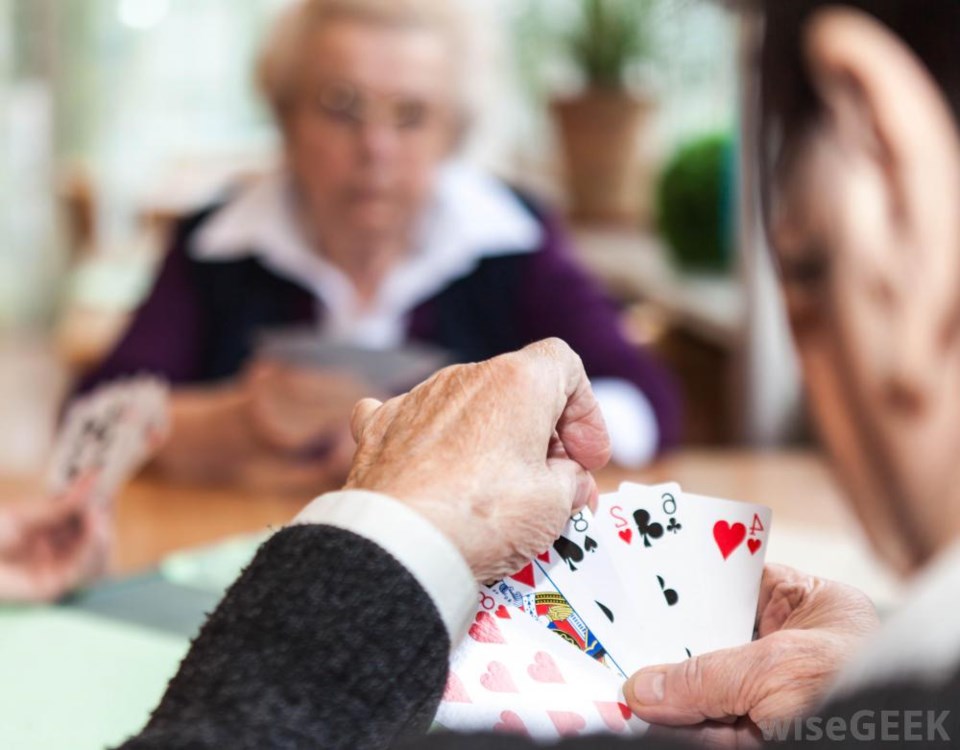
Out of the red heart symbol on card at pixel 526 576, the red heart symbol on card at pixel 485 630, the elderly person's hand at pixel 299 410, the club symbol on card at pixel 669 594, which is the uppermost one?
the red heart symbol on card at pixel 526 576

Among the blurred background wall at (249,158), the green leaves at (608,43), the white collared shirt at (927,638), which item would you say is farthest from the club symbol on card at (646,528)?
the green leaves at (608,43)

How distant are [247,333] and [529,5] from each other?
317 cm

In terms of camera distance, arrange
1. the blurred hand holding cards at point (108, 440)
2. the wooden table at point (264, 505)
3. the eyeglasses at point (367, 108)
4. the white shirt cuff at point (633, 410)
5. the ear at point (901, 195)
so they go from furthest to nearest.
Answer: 1. the eyeglasses at point (367, 108)
2. the white shirt cuff at point (633, 410)
3. the wooden table at point (264, 505)
4. the blurred hand holding cards at point (108, 440)
5. the ear at point (901, 195)

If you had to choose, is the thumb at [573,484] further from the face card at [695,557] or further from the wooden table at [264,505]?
the wooden table at [264,505]

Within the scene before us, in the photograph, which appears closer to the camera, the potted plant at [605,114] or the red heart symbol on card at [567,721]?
the red heart symbol on card at [567,721]

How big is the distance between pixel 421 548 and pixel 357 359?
36.0 inches

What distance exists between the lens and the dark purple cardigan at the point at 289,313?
1.85 m

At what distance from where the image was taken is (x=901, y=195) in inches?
14.4

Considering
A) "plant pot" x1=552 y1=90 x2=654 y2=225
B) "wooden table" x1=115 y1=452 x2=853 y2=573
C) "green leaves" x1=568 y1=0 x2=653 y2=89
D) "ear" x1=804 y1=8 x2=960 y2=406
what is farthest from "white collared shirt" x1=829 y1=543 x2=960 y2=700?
"green leaves" x1=568 y1=0 x2=653 y2=89

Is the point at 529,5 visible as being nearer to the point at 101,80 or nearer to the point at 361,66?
the point at 101,80

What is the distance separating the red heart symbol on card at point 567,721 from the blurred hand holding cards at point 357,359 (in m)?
0.69

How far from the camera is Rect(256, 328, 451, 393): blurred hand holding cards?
1238mm

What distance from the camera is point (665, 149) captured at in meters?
4.10

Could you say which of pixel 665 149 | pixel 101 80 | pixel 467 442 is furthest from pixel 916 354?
pixel 101 80
